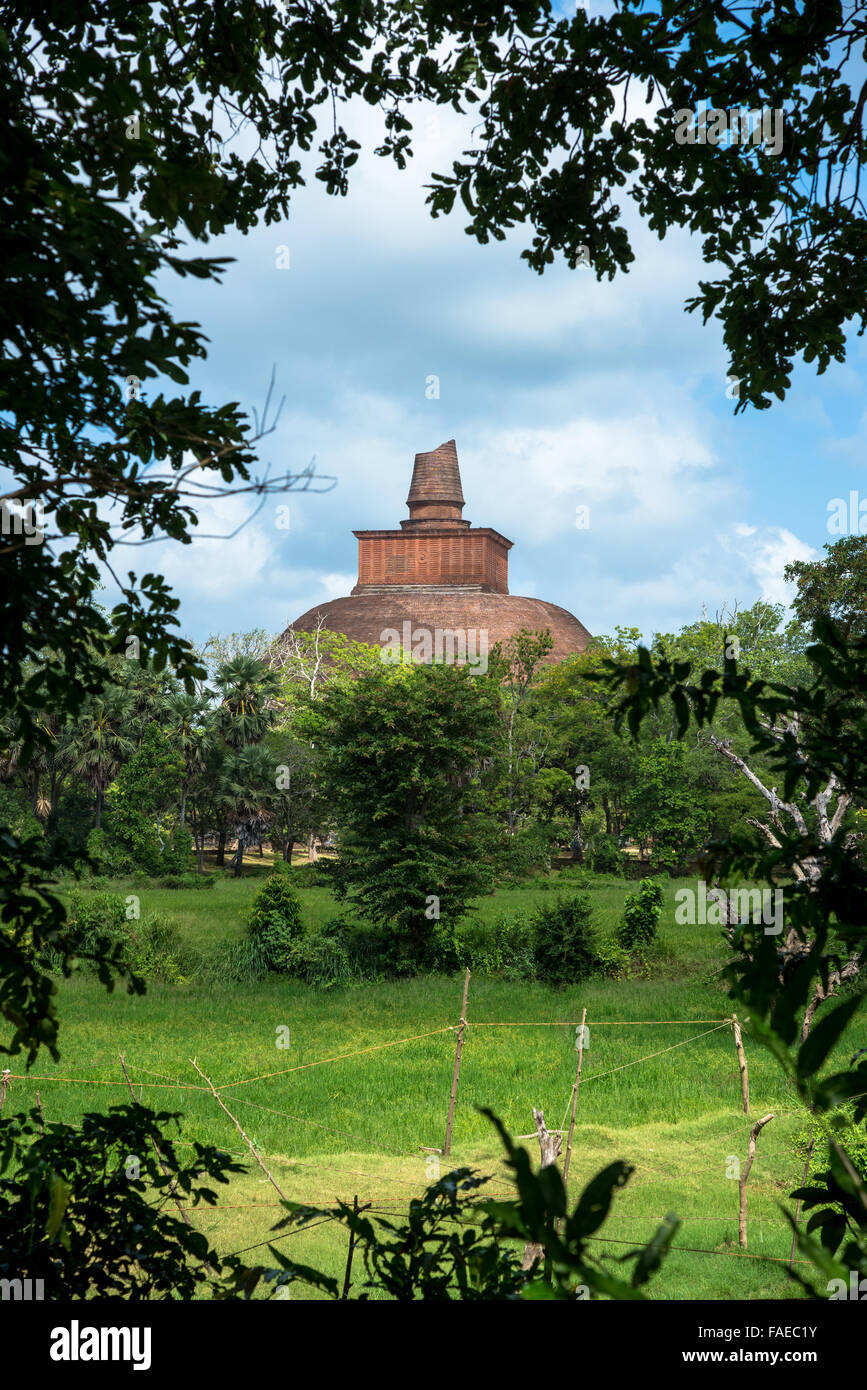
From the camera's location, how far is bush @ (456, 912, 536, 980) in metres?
18.5

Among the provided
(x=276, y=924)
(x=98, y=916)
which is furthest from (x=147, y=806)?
(x=276, y=924)

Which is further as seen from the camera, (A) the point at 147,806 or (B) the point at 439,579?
(B) the point at 439,579

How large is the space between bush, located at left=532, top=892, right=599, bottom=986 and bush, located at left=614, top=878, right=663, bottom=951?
38.4 inches

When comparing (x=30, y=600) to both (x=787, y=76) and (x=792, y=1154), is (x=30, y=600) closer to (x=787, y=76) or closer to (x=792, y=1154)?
(x=787, y=76)

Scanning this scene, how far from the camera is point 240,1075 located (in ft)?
39.8

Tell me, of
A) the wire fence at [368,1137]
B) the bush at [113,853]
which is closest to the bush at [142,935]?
the wire fence at [368,1137]

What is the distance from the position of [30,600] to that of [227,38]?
256cm

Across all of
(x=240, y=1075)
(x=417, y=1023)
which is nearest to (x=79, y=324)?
(x=240, y=1075)

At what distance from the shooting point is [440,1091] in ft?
38.0

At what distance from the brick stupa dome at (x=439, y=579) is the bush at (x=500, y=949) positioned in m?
34.6

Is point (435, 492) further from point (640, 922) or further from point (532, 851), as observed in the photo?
point (640, 922)

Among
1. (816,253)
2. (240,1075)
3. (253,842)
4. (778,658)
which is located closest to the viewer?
(816,253)

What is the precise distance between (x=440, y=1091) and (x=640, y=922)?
855 centimetres

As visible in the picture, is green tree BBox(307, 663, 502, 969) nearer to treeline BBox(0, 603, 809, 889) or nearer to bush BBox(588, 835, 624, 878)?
treeline BBox(0, 603, 809, 889)
